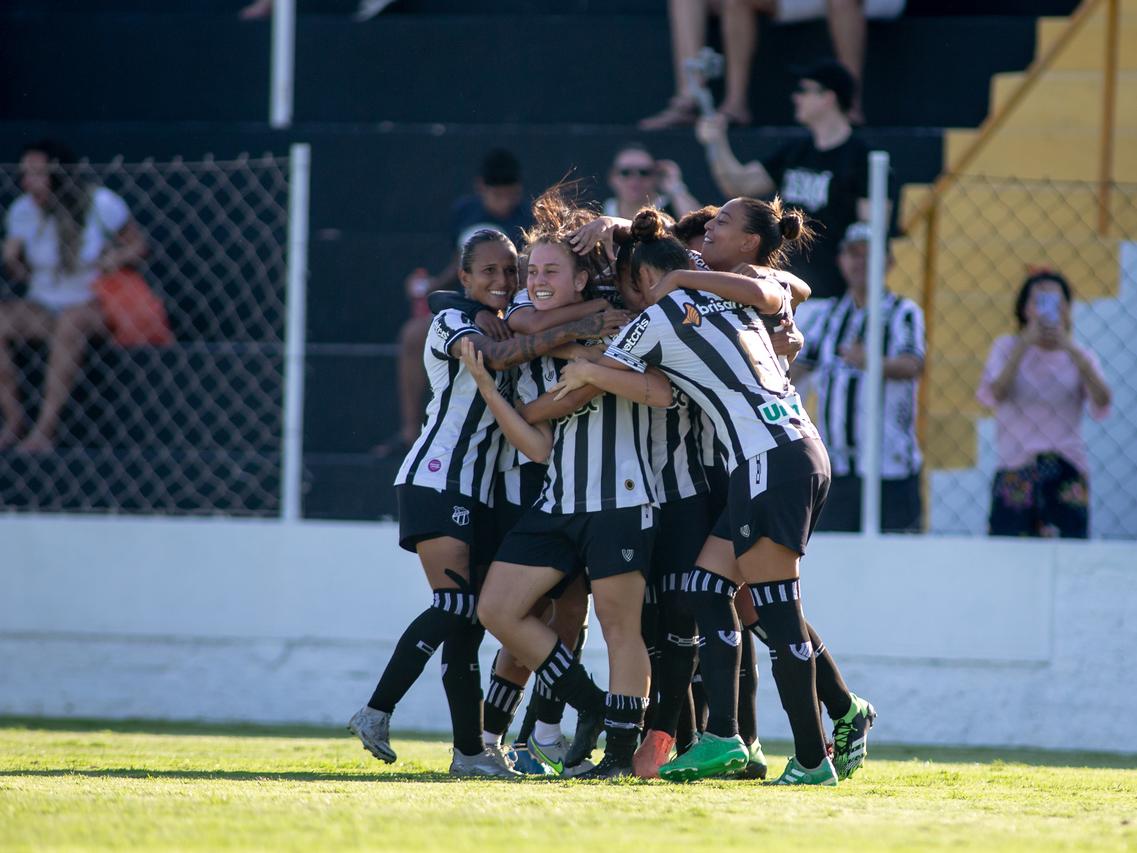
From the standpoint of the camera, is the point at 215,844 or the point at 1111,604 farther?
the point at 1111,604

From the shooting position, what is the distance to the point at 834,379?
24.3ft

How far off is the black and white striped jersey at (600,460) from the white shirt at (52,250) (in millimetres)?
4028

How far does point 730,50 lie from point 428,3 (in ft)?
7.33

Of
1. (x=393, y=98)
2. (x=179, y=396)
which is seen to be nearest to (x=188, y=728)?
(x=179, y=396)

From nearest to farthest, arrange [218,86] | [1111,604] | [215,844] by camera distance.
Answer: [215,844] < [1111,604] < [218,86]

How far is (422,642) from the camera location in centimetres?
513

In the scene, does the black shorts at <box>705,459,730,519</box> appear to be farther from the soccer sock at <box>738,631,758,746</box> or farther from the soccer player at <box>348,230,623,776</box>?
the soccer player at <box>348,230,623,776</box>

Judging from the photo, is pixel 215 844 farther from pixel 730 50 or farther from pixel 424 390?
pixel 730 50

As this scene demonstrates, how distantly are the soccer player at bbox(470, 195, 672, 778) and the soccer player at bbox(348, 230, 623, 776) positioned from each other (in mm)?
233

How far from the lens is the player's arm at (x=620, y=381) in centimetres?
475

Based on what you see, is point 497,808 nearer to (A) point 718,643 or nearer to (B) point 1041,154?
(A) point 718,643

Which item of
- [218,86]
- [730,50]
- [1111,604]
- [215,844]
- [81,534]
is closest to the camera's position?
[215,844]

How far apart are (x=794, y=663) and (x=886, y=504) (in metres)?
2.88

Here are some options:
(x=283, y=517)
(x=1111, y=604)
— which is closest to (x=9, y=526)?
(x=283, y=517)
